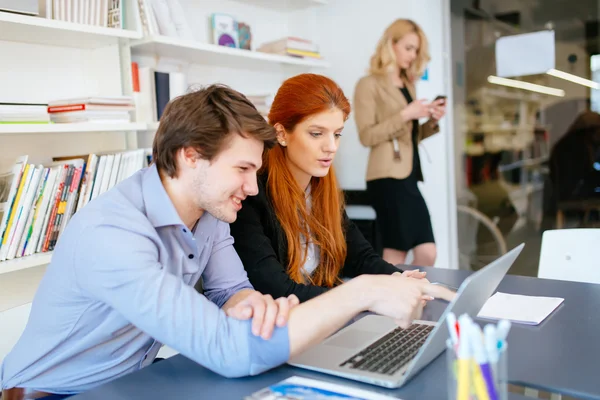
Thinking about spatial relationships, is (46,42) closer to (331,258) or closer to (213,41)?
(213,41)

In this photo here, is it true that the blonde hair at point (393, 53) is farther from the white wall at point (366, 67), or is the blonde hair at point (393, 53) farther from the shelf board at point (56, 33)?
the shelf board at point (56, 33)

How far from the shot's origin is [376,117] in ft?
10.7

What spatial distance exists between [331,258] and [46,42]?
1.59 meters

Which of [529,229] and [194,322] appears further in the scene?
[529,229]

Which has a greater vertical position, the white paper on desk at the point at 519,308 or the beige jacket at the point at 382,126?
the beige jacket at the point at 382,126

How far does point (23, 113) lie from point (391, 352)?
1.68 meters

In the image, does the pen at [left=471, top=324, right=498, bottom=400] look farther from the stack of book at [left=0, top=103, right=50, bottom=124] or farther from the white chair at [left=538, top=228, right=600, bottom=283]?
the stack of book at [left=0, top=103, right=50, bottom=124]

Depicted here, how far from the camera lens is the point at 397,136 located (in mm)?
3201

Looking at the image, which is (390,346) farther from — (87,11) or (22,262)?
(87,11)

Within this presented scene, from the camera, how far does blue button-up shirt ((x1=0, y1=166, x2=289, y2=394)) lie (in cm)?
98

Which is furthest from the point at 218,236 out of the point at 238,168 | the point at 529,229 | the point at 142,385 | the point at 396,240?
the point at 529,229

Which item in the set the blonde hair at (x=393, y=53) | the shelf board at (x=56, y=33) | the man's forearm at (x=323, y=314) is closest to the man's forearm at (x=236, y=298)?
the man's forearm at (x=323, y=314)

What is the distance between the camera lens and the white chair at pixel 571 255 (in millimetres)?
1890

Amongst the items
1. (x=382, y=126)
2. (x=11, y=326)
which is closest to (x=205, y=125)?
(x=11, y=326)
